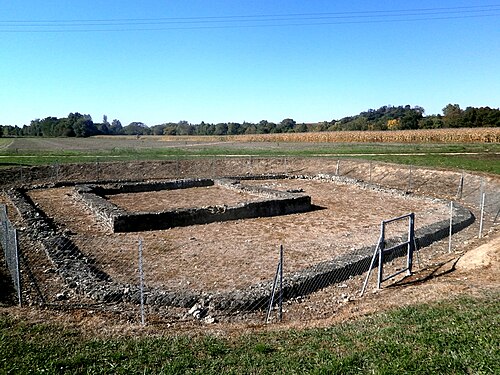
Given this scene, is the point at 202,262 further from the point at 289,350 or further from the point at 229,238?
the point at 289,350

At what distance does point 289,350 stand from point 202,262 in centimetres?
584

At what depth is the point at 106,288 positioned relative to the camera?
8.97 metres

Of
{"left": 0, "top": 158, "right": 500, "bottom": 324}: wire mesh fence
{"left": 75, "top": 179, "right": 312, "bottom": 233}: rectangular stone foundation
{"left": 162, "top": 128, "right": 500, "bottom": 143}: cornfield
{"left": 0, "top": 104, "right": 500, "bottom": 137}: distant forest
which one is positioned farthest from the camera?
{"left": 0, "top": 104, "right": 500, "bottom": 137}: distant forest

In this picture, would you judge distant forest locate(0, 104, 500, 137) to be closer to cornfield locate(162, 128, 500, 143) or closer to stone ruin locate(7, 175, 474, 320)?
cornfield locate(162, 128, 500, 143)

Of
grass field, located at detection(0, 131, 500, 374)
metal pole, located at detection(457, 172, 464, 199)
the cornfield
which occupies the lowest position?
metal pole, located at detection(457, 172, 464, 199)

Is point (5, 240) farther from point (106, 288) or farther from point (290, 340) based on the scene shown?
point (290, 340)

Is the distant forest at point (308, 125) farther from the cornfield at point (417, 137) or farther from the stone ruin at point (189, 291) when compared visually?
the stone ruin at point (189, 291)

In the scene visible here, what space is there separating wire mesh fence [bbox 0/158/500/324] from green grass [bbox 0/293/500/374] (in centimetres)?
171

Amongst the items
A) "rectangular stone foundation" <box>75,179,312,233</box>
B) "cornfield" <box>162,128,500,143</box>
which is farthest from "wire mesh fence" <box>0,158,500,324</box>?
"cornfield" <box>162,128,500,143</box>

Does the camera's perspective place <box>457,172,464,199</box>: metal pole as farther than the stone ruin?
Yes

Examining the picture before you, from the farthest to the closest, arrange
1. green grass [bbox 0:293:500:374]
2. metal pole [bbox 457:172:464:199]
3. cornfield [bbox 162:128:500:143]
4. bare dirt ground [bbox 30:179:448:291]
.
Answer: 1. cornfield [bbox 162:128:500:143]
2. metal pole [bbox 457:172:464:199]
3. bare dirt ground [bbox 30:179:448:291]
4. green grass [bbox 0:293:500:374]

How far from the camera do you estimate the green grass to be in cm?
519

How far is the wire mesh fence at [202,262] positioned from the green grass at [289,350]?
1711mm

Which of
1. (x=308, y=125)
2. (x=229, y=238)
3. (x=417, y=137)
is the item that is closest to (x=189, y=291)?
(x=229, y=238)
